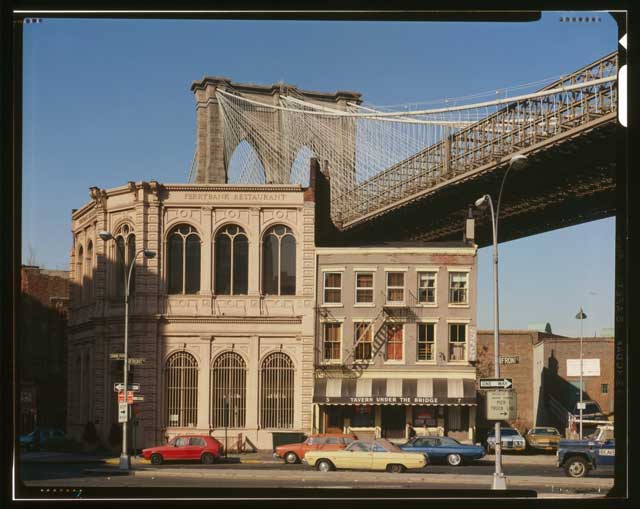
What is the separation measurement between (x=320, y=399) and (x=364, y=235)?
4010mm

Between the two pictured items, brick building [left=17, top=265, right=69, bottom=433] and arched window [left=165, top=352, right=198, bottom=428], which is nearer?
brick building [left=17, top=265, right=69, bottom=433]

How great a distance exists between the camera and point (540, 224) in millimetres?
16312

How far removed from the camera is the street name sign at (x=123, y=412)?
65.4 feet

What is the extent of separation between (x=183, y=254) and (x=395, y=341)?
538cm

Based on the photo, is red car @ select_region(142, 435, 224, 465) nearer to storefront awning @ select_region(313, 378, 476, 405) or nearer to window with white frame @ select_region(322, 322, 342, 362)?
storefront awning @ select_region(313, 378, 476, 405)

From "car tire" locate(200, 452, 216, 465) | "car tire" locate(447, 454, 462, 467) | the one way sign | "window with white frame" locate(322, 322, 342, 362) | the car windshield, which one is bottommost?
"car tire" locate(447, 454, 462, 467)

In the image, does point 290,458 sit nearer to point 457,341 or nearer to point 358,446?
point 358,446

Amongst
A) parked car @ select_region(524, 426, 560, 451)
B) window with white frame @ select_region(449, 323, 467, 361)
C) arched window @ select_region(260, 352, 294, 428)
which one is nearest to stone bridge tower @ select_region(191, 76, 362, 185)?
arched window @ select_region(260, 352, 294, 428)

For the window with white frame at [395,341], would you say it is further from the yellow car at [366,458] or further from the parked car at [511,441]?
the yellow car at [366,458]

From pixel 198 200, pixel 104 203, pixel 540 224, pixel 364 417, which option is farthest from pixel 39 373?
pixel 364 417

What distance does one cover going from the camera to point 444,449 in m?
21.8

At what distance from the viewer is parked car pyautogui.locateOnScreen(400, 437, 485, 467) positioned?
20734mm

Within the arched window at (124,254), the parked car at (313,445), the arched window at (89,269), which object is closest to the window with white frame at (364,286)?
the parked car at (313,445)

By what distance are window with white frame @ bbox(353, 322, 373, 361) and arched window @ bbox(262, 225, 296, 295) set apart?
87.6 inches
